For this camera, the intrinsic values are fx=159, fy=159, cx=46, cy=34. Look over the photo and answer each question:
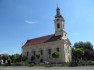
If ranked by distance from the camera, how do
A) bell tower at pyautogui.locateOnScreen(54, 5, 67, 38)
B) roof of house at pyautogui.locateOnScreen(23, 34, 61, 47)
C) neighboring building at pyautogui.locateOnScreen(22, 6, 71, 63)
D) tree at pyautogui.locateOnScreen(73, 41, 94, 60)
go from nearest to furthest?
neighboring building at pyautogui.locateOnScreen(22, 6, 71, 63) < bell tower at pyautogui.locateOnScreen(54, 5, 67, 38) < roof of house at pyautogui.locateOnScreen(23, 34, 61, 47) < tree at pyautogui.locateOnScreen(73, 41, 94, 60)

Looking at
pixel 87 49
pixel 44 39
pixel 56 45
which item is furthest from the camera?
pixel 87 49

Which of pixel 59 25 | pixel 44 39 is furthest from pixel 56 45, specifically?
pixel 59 25

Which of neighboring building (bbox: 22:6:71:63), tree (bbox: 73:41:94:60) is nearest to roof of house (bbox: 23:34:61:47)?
neighboring building (bbox: 22:6:71:63)

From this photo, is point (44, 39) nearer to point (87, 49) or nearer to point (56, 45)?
point (56, 45)

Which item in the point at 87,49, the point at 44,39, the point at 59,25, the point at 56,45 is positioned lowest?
the point at 87,49

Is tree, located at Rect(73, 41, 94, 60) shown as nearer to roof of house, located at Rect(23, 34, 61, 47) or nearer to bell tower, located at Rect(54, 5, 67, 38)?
bell tower, located at Rect(54, 5, 67, 38)

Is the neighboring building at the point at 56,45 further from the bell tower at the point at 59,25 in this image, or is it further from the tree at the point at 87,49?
the tree at the point at 87,49

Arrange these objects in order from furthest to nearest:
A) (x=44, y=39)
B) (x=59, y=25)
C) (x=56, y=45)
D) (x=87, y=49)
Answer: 1. (x=87, y=49)
2. (x=44, y=39)
3. (x=59, y=25)
4. (x=56, y=45)

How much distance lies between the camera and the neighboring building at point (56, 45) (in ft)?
172

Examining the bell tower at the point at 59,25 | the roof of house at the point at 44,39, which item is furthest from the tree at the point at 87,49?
the roof of house at the point at 44,39

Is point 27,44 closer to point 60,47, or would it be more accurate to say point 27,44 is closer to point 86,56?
point 60,47

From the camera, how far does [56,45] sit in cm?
5375

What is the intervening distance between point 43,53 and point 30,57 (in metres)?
7.71

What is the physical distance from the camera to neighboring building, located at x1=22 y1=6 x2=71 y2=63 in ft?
172
